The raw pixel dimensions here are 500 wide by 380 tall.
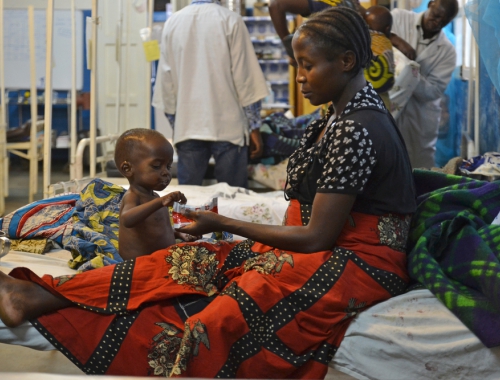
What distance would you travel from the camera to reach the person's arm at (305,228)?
6.28 feet

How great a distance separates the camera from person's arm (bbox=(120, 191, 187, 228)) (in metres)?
2.12

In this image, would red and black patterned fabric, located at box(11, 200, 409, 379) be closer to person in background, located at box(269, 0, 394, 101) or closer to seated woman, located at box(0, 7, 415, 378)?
seated woman, located at box(0, 7, 415, 378)

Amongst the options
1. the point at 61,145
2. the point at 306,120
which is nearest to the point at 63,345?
the point at 306,120

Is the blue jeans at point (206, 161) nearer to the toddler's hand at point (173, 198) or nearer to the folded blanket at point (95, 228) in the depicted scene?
the folded blanket at point (95, 228)

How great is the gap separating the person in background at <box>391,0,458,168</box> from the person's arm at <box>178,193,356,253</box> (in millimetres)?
3173

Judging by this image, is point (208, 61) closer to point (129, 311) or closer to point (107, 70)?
point (129, 311)

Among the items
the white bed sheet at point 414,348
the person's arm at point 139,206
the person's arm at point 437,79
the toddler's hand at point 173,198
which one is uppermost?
the person's arm at point 437,79

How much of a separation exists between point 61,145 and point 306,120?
4203 millimetres

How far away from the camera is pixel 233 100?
461 centimetres

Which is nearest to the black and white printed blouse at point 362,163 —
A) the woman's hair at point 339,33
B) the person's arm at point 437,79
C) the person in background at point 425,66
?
the woman's hair at point 339,33

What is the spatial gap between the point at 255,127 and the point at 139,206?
259cm

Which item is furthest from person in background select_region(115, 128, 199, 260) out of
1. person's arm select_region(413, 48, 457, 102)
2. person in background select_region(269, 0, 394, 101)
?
person's arm select_region(413, 48, 457, 102)

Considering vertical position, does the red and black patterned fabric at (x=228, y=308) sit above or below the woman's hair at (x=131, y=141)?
below

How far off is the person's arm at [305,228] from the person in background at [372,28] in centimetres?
202
